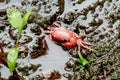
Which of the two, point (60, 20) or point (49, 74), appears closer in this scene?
point (49, 74)

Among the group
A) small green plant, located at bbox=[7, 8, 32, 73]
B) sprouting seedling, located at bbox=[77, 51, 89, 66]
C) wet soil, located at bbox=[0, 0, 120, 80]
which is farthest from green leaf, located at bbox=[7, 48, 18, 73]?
sprouting seedling, located at bbox=[77, 51, 89, 66]

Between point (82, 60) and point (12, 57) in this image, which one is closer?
point (12, 57)

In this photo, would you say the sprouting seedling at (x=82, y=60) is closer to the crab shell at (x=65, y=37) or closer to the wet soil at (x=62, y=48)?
the wet soil at (x=62, y=48)

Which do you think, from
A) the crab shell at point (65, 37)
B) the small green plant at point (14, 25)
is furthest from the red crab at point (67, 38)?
the small green plant at point (14, 25)

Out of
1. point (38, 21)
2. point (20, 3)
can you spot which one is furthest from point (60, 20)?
point (20, 3)

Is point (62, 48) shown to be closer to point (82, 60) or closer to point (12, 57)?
point (82, 60)

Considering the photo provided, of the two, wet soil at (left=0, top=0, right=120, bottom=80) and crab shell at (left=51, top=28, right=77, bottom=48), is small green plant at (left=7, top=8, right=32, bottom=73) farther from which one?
crab shell at (left=51, top=28, right=77, bottom=48)

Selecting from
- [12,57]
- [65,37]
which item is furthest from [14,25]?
[65,37]

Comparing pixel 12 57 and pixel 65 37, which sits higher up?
pixel 65 37

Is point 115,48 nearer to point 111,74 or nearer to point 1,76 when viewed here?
point 111,74
